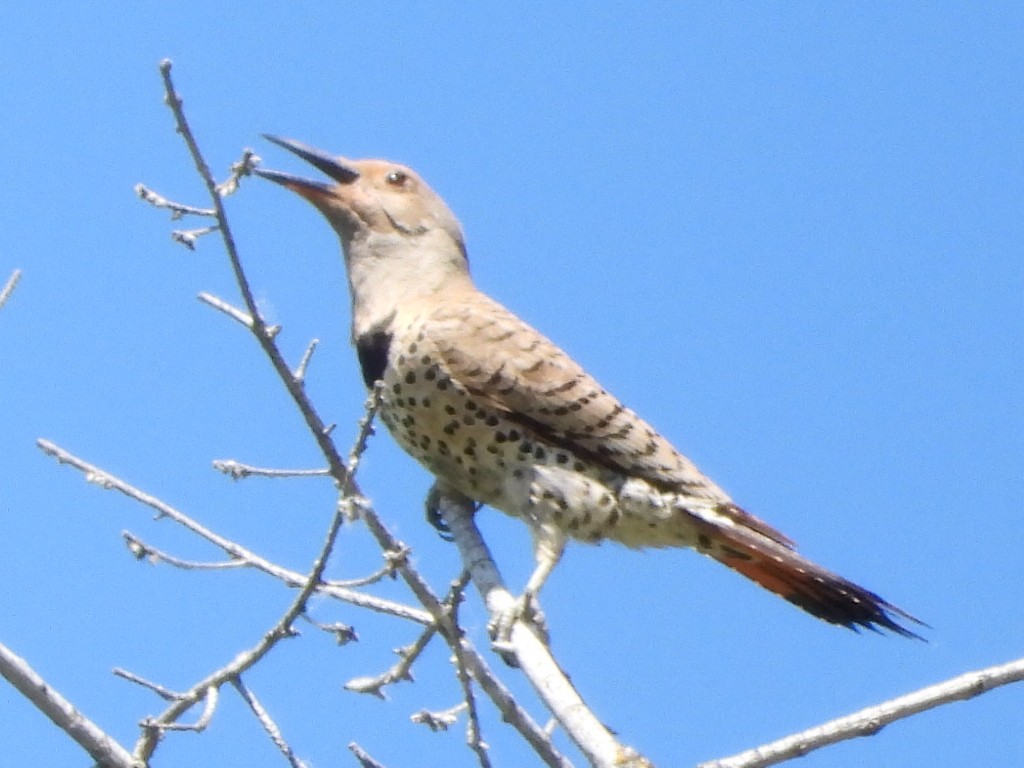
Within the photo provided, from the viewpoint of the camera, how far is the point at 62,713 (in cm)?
298

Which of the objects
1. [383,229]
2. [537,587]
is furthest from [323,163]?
[537,587]

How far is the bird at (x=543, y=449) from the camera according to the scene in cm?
443

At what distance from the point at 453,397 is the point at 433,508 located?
13.3 inches

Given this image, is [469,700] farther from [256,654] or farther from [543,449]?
[543,449]

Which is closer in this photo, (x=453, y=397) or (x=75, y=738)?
(x=75, y=738)

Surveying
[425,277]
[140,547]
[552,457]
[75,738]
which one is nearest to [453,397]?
[552,457]

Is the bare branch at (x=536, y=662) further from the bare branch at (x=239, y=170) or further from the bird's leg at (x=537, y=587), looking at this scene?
the bare branch at (x=239, y=170)

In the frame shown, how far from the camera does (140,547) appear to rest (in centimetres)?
360

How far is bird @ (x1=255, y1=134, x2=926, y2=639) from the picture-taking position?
4430 millimetres

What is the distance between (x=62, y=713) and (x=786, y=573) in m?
2.13

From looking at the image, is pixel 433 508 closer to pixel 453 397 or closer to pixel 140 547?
pixel 453 397

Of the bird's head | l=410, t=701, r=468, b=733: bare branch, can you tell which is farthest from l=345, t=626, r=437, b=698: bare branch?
the bird's head

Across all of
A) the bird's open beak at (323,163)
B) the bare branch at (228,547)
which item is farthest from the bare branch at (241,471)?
the bird's open beak at (323,163)

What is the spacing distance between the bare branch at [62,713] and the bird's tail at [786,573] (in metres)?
1.94
